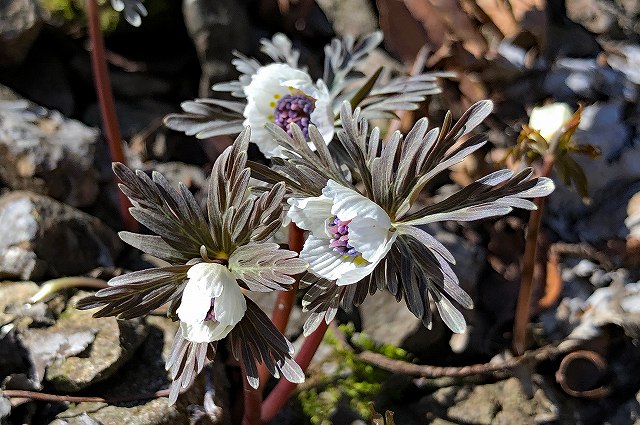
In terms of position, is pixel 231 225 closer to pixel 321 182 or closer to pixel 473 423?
pixel 321 182

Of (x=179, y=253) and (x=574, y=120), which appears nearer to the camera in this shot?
(x=179, y=253)

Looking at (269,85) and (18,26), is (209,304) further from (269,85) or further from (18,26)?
(18,26)

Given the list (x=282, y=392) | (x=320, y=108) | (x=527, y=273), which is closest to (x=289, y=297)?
(x=282, y=392)

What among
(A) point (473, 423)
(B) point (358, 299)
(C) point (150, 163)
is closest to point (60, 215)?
(C) point (150, 163)

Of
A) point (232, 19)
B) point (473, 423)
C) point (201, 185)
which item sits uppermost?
point (232, 19)

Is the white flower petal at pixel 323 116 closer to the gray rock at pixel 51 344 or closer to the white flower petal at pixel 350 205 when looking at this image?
the white flower petal at pixel 350 205

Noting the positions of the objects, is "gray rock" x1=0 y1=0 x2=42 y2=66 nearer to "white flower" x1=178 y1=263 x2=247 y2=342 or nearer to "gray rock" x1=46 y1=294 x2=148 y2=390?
"gray rock" x1=46 y1=294 x2=148 y2=390
